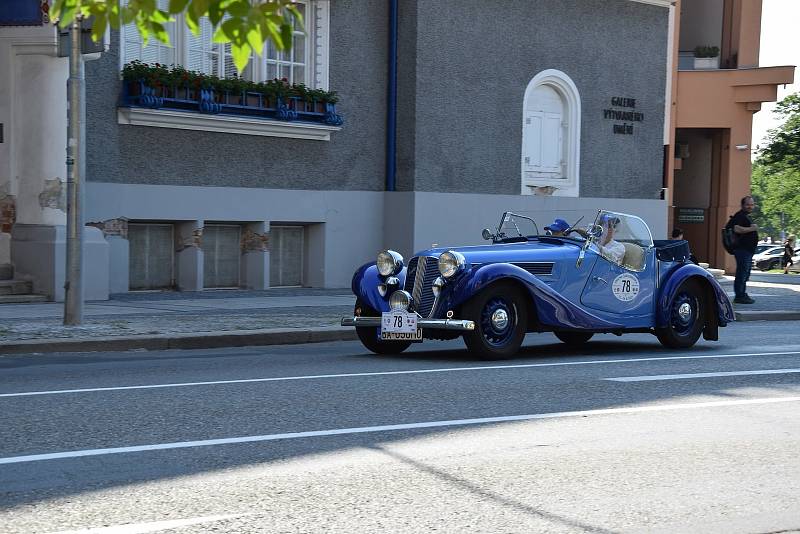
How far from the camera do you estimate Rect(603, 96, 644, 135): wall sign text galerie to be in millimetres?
25812

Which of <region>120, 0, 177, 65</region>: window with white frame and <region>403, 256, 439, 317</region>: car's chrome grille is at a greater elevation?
<region>120, 0, 177, 65</region>: window with white frame

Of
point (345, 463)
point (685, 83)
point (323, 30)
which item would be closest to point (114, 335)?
point (345, 463)

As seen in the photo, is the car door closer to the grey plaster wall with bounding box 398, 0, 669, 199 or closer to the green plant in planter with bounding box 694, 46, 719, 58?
the grey plaster wall with bounding box 398, 0, 669, 199

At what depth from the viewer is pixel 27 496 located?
17.6ft

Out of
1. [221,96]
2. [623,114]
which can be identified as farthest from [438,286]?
[623,114]

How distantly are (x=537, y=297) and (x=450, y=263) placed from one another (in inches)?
36.9

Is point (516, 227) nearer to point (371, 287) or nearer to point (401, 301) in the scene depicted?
point (371, 287)

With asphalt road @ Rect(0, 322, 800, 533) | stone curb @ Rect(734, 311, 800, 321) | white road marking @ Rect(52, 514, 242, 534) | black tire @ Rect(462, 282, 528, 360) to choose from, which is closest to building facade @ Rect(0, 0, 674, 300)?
stone curb @ Rect(734, 311, 800, 321)

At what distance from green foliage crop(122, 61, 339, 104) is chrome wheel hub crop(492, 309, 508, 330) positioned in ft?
30.4

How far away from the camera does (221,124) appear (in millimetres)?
19547

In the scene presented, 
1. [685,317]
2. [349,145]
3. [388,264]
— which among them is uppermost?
→ [349,145]

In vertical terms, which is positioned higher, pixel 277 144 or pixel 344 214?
pixel 277 144

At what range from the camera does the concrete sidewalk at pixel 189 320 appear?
12.2m

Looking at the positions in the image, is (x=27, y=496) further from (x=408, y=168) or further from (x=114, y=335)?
(x=408, y=168)
